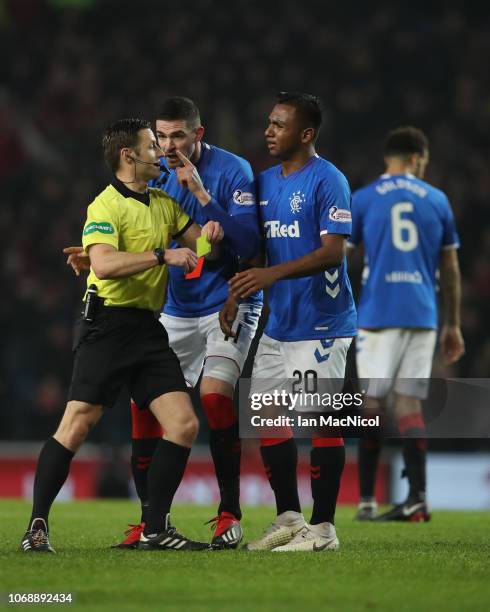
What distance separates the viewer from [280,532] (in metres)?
6.14

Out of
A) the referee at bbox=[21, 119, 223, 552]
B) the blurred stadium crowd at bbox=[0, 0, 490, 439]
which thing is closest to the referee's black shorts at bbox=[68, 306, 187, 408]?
the referee at bbox=[21, 119, 223, 552]

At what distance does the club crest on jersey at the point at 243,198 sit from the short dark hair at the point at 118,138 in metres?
0.61

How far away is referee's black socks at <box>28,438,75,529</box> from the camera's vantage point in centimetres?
576

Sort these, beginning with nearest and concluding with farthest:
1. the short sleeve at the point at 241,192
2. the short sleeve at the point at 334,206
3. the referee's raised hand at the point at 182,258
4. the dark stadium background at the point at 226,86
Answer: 1. the referee's raised hand at the point at 182,258
2. the short sleeve at the point at 334,206
3. the short sleeve at the point at 241,192
4. the dark stadium background at the point at 226,86

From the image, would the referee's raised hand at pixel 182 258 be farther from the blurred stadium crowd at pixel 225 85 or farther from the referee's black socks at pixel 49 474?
the blurred stadium crowd at pixel 225 85

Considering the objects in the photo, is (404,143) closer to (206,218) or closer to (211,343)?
(206,218)

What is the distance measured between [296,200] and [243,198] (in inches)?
13.6

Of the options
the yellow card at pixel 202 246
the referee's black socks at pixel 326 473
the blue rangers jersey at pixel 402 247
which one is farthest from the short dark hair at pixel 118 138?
the blue rangers jersey at pixel 402 247

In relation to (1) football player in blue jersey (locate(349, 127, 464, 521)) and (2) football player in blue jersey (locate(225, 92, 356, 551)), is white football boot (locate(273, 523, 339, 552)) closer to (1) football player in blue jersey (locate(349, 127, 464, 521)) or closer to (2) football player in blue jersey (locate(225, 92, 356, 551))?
(2) football player in blue jersey (locate(225, 92, 356, 551))

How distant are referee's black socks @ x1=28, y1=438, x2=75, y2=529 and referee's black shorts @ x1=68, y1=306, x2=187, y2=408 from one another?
262mm

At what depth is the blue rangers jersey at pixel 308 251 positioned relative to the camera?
619 cm

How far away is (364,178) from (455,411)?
7565mm

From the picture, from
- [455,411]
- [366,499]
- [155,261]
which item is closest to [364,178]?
[455,411]

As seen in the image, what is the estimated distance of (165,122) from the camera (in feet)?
21.4
